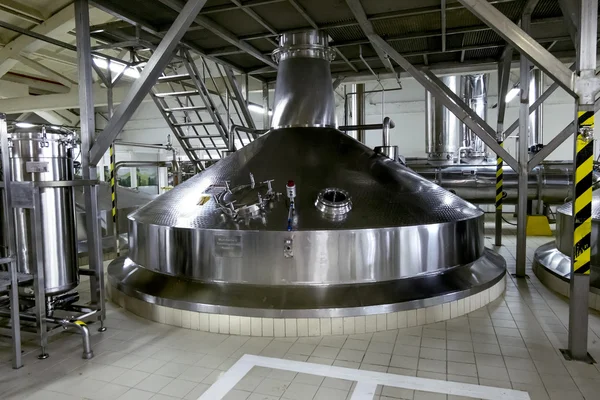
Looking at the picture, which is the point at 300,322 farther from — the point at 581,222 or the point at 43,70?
the point at 43,70

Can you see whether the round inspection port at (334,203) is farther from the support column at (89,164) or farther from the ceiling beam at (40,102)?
the ceiling beam at (40,102)

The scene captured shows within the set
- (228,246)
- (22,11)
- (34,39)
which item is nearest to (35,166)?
(228,246)

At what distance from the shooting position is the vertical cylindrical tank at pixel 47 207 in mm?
3592

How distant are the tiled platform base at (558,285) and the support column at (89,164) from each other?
485cm

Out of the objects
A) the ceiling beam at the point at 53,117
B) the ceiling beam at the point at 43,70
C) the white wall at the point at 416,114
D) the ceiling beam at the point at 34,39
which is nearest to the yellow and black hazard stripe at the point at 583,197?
the ceiling beam at the point at 34,39

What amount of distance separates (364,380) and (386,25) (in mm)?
4798

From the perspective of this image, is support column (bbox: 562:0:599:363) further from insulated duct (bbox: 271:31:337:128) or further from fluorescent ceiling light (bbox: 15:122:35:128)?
fluorescent ceiling light (bbox: 15:122:35:128)

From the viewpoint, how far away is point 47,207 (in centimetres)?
359

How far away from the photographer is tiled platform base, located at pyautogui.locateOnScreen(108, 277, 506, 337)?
3.67 metres

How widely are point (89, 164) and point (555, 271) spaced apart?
17.8 feet

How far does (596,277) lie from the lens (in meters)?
4.47

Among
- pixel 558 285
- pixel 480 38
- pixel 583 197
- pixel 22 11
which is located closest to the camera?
pixel 583 197

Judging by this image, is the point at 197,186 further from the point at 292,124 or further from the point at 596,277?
the point at 596,277

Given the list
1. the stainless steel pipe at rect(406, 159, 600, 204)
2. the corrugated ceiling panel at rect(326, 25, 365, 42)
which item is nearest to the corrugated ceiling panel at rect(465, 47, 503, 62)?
the corrugated ceiling panel at rect(326, 25, 365, 42)
